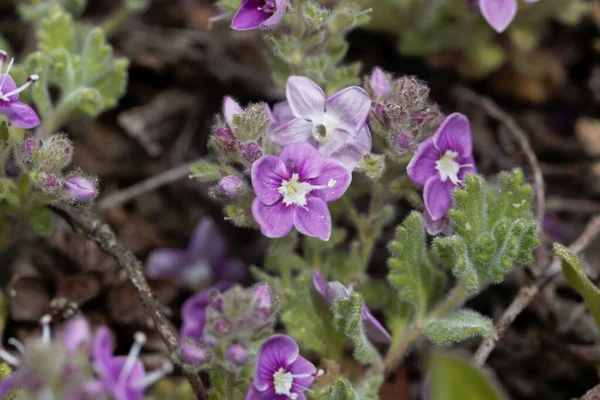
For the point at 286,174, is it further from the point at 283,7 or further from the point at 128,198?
the point at 128,198

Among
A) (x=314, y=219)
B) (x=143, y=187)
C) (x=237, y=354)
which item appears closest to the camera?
(x=237, y=354)

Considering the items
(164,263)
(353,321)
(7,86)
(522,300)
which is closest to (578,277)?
(522,300)

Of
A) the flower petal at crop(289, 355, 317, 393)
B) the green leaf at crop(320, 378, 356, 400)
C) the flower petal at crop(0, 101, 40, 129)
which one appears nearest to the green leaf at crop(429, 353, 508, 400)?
the green leaf at crop(320, 378, 356, 400)

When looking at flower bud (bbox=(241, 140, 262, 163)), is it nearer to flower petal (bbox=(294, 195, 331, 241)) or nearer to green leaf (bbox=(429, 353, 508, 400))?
flower petal (bbox=(294, 195, 331, 241))

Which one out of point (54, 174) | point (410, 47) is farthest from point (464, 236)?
Answer: point (410, 47)

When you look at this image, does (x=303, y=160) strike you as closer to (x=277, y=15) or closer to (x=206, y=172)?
(x=206, y=172)

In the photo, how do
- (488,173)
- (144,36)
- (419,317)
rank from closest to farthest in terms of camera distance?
(419,317)
(488,173)
(144,36)

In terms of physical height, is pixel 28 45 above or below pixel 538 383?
above
